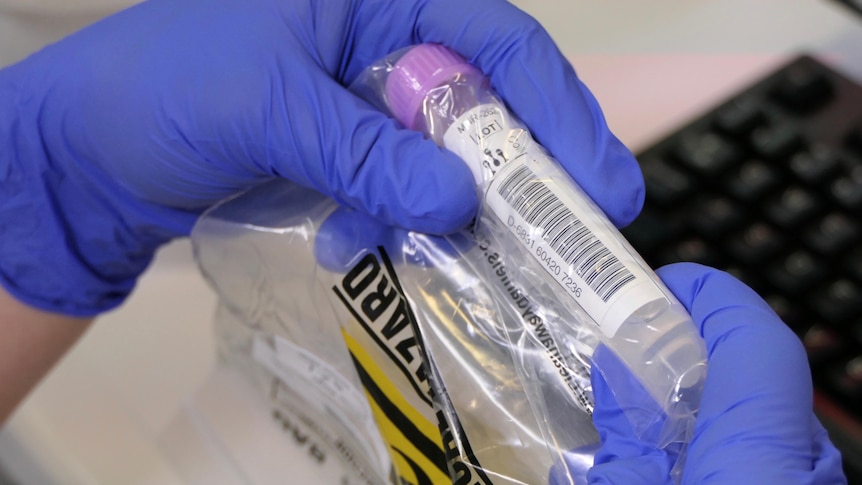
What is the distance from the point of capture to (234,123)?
437 mm

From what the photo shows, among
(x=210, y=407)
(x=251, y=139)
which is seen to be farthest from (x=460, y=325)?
(x=210, y=407)

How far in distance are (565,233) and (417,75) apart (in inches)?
5.1

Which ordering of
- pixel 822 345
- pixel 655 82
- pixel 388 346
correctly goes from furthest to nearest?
pixel 655 82 < pixel 822 345 < pixel 388 346

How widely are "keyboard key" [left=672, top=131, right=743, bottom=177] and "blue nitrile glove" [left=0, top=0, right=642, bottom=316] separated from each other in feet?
0.68

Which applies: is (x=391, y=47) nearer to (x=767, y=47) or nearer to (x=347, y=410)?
(x=347, y=410)

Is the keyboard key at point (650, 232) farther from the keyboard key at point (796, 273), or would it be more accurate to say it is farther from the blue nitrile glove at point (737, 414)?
the blue nitrile glove at point (737, 414)

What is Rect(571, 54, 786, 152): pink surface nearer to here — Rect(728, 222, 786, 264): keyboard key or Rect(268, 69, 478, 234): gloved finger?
Rect(728, 222, 786, 264): keyboard key

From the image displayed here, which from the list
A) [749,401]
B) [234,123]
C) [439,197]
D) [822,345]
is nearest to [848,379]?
[822,345]

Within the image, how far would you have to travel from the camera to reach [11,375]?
0.55 meters

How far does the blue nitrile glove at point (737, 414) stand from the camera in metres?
0.32

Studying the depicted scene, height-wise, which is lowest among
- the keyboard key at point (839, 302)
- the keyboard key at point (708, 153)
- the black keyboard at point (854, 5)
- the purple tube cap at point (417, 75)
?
the keyboard key at point (839, 302)

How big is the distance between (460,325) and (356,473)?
18cm

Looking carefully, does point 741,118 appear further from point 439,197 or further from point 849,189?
point 439,197

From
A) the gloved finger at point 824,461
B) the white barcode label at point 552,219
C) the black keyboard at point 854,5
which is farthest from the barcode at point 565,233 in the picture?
the black keyboard at point 854,5
